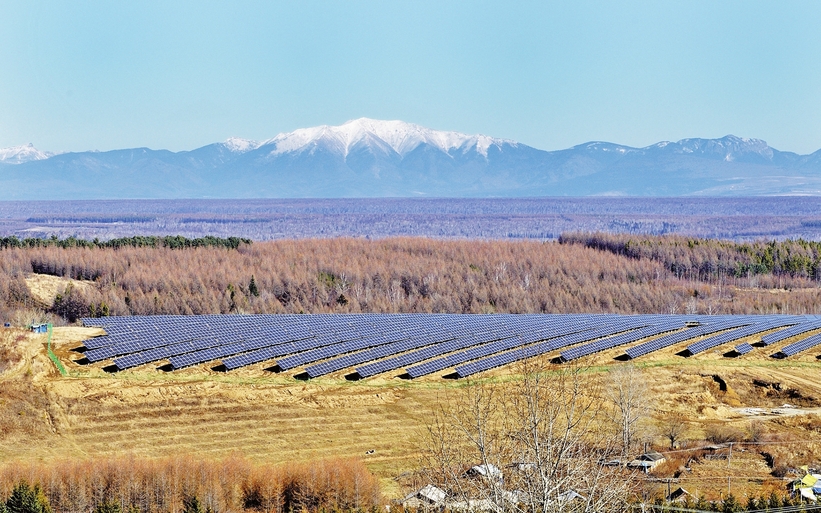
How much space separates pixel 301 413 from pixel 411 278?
65905mm

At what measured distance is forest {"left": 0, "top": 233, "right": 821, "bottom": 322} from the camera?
3844 inches

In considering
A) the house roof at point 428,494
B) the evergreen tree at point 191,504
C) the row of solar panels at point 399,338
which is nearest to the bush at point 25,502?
the evergreen tree at point 191,504

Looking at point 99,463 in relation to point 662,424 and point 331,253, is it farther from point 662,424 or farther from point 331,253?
point 331,253

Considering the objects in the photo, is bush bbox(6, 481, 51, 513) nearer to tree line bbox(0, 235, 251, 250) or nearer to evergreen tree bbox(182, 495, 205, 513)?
evergreen tree bbox(182, 495, 205, 513)

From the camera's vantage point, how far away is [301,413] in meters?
51.9

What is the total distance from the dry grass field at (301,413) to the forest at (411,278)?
34262mm

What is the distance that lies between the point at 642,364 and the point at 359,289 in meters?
51.2

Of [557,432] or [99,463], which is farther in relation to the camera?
[99,463]

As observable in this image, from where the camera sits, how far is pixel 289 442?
4806 centimetres

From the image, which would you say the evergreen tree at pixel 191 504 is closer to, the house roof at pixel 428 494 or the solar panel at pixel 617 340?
the house roof at pixel 428 494

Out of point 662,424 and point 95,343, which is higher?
point 95,343

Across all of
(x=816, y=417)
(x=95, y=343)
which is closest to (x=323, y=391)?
(x=95, y=343)

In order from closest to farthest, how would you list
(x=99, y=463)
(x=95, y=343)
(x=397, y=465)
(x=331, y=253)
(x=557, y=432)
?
(x=557, y=432) < (x=99, y=463) < (x=397, y=465) < (x=95, y=343) < (x=331, y=253)

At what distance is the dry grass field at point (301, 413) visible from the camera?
151ft
